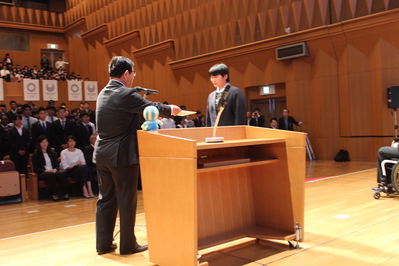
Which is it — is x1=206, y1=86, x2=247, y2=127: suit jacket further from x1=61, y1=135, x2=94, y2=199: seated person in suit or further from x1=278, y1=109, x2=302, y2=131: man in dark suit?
x1=278, y1=109, x2=302, y2=131: man in dark suit

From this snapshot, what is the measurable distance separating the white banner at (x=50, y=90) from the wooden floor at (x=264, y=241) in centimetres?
810

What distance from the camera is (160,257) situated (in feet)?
7.87

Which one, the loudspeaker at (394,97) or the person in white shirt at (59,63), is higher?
the person in white shirt at (59,63)

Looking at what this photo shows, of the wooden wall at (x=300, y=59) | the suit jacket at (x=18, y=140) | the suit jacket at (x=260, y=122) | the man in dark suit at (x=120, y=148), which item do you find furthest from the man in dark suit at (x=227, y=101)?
the suit jacket at (x=260, y=122)

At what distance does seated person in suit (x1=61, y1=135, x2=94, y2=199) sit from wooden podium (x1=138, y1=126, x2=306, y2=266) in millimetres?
3185

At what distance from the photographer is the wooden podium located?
7.26ft

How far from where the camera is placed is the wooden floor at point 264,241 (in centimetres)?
256

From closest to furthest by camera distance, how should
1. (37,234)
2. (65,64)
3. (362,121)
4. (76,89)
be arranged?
(37,234)
(362,121)
(76,89)
(65,64)

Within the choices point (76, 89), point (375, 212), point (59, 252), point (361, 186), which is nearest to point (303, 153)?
point (375, 212)

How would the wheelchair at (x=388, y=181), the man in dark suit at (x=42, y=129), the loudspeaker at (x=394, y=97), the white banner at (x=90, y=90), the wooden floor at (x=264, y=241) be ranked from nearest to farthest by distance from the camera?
the wooden floor at (x=264, y=241)
the wheelchair at (x=388, y=181)
the man in dark suit at (x=42, y=129)
the loudspeaker at (x=394, y=97)
the white banner at (x=90, y=90)

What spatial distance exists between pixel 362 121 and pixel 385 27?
77.1 inches

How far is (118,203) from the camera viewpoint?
2.71 m

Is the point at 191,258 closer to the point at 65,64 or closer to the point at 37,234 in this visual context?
the point at 37,234

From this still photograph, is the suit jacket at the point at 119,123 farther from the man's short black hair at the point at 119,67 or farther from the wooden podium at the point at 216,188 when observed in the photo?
the wooden podium at the point at 216,188
